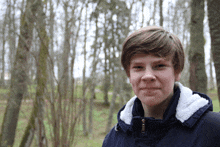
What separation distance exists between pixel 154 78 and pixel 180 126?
0.93ft

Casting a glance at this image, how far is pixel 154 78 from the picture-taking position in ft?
3.25

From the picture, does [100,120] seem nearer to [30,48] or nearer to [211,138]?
[30,48]

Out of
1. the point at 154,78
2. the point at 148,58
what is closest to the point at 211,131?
the point at 154,78

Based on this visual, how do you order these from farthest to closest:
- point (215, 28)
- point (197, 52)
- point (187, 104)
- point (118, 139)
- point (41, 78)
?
point (197, 52)
point (41, 78)
point (215, 28)
point (118, 139)
point (187, 104)

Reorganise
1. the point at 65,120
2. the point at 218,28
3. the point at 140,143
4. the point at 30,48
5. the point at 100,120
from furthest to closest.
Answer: the point at 100,120 < the point at 30,48 < the point at 65,120 < the point at 218,28 < the point at 140,143

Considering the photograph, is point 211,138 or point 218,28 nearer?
point 211,138

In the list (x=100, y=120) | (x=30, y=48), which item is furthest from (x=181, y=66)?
(x=100, y=120)

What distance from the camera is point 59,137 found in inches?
136

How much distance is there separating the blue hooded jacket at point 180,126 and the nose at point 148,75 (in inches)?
7.5

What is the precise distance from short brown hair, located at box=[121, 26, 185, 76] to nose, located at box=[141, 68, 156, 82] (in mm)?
101

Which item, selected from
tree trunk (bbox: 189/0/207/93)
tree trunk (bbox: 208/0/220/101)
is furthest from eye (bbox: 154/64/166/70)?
tree trunk (bbox: 189/0/207/93)

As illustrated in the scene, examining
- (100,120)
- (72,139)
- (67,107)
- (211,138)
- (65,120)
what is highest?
(211,138)

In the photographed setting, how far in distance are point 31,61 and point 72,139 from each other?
190cm

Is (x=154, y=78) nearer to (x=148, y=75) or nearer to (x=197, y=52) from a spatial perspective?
(x=148, y=75)
